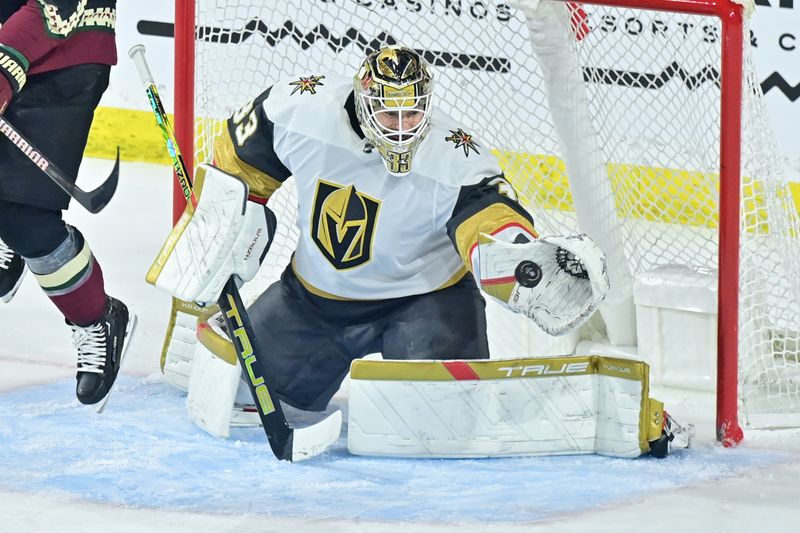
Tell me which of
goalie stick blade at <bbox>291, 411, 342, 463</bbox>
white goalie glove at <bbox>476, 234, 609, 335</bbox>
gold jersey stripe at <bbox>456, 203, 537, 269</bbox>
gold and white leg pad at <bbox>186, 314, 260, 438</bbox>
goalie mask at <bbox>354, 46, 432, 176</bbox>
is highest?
goalie mask at <bbox>354, 46, 432, 176</bbox>

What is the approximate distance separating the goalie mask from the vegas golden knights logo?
0.50ft

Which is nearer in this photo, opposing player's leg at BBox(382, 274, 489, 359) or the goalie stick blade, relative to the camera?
the goalie stick blade

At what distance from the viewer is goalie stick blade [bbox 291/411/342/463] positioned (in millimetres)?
2701

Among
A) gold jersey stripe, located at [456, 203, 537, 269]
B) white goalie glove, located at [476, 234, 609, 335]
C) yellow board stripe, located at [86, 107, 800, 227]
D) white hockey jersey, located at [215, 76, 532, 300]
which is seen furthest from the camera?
yellow board stripe, located at [86, 107, 800, 227]

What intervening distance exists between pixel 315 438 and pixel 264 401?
4.7 inches

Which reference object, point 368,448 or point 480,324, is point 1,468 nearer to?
point 368,448

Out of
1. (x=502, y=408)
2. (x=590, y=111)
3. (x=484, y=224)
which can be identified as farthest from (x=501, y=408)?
(x=590, y=111)

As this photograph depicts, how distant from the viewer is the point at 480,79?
138 inches

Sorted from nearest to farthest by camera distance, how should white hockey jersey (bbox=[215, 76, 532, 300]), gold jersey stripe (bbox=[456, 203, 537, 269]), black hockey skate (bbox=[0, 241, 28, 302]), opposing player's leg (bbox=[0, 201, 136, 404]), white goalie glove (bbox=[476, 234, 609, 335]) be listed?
white goalie glove (bbox=[476, 234, 609, 335]) → gold jersey stripe (bbox=[456, 203, 537, 269]) → white hockey jersey (bbox=[215, 76, 532, 300]) → opposing player's leg (bbox=[0, 201, 136, 404]) → black hockey skate (bbox=[0, 241, 28, 302])

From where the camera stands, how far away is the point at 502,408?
2760 millimetres

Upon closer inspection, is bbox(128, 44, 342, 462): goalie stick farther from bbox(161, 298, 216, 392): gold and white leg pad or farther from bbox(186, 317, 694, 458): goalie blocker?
bbox(161, 298, 216, 392): gold and white leg pad

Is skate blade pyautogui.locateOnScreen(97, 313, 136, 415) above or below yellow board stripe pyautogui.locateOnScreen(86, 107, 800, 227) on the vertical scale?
below

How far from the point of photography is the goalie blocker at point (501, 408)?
107 inches

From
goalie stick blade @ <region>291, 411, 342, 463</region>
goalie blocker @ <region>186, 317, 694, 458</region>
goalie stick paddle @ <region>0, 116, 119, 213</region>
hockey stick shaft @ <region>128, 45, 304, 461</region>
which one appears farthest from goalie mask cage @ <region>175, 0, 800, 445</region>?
goalie stick blade @ <region>291, 411, 342, 463</region>
